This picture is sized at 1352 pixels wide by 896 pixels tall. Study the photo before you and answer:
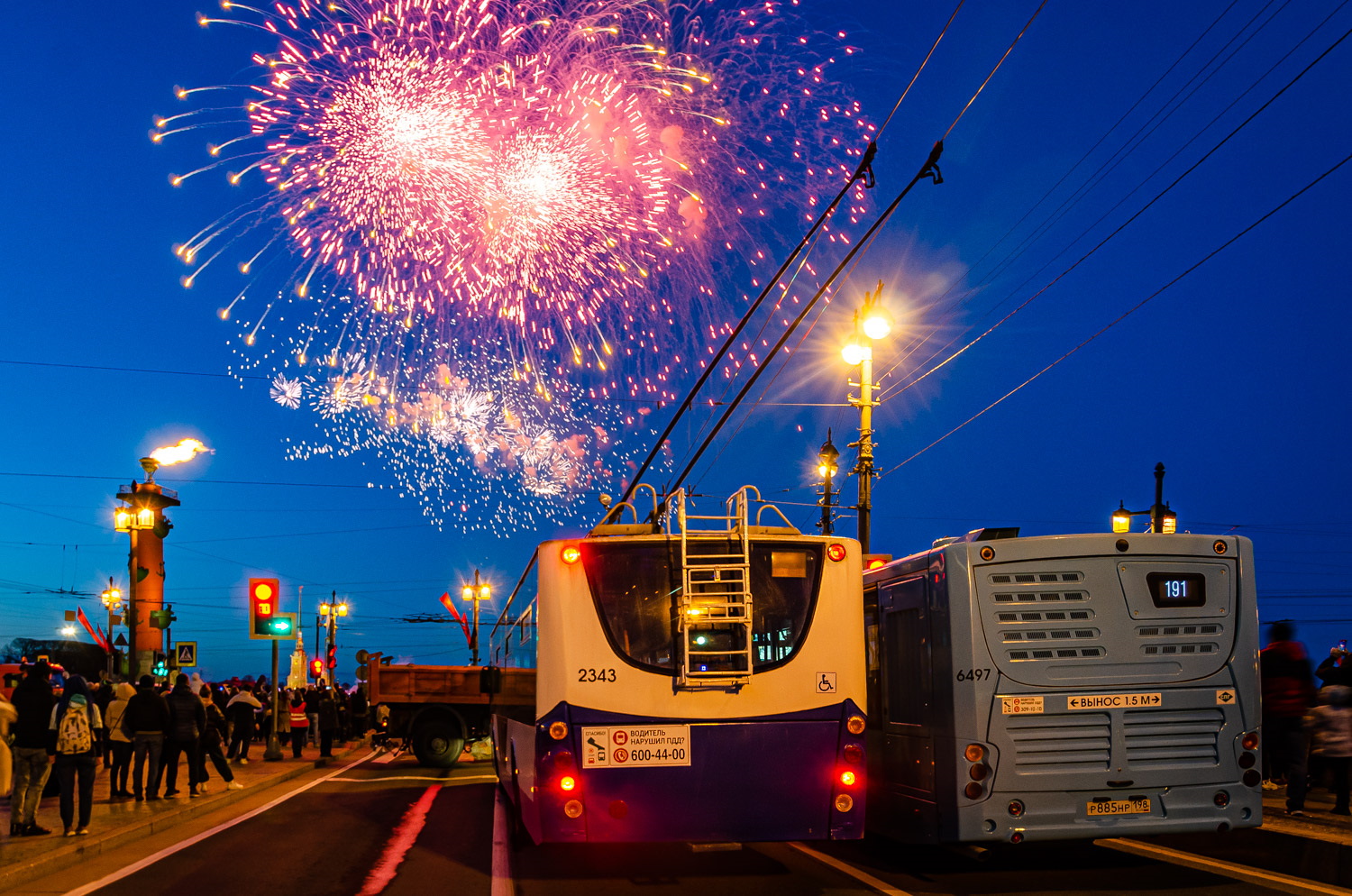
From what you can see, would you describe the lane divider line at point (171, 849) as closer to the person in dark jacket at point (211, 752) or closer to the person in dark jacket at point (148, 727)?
the person in dark jacket at point (211, 752)

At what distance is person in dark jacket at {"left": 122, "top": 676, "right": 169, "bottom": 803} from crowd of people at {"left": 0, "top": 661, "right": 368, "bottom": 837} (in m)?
0.01

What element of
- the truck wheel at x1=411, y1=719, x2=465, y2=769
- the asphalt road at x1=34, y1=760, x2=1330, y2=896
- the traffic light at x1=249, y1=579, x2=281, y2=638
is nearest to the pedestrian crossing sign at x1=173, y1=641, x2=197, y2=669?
the traffic light at x1=249, y1=579, x2=281, y2=638

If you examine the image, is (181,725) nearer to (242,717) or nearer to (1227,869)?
(242,717)

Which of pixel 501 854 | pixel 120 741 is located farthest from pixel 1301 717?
pixel 120 741

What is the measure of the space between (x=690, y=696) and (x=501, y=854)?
3582 mm

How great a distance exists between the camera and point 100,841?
40.4ft

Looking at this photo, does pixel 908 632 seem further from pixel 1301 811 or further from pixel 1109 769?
pixel 1301 811

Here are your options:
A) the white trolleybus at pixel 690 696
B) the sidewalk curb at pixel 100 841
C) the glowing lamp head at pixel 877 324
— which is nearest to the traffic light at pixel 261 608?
the sidewalk curb at pixel 100 841

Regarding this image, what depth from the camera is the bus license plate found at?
31.9ft

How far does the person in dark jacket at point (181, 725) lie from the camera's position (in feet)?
55.3

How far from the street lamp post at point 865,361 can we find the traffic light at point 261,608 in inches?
475

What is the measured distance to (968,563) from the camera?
33.0 feet

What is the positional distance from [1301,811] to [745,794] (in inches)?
256

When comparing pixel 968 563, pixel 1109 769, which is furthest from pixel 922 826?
pixel 968 563
